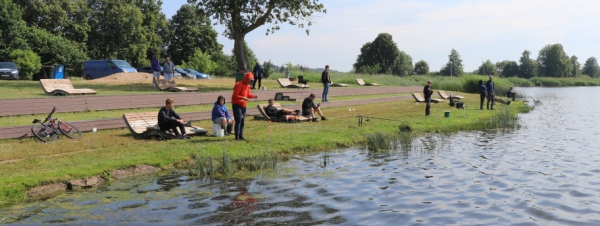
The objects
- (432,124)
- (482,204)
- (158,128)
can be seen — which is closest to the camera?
(482,204)

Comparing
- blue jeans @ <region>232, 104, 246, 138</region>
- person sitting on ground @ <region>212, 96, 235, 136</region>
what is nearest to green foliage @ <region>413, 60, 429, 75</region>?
person sitting on ground @ <region>212, 96, 235, 136</region>

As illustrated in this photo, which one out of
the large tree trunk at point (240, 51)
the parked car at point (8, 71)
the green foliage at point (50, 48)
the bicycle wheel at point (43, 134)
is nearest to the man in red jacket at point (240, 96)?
the bicycle wheel at point (43, 134)

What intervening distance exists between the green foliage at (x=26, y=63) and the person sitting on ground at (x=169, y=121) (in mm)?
30661

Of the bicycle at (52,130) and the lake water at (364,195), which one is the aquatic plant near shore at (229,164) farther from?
the bicycle at (52,130)

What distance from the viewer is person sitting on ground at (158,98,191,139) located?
55.6 feet

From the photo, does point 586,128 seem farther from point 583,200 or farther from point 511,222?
point 511,222

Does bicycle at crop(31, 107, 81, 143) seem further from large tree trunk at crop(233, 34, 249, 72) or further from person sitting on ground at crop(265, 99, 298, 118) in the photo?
large tree trunk at crop(233, 34, 249, 72)

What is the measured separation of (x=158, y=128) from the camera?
56.9 ft

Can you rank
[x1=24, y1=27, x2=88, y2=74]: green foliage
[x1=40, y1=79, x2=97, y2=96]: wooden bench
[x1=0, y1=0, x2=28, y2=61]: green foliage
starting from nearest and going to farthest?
[x1=40, y1=79, x2=97, y2=96]: wooden bench → [x1=0, y1=0, x2=28, y2=61]: green foliage → [x1=24, y1=27, x2=88, y2=74]: green foliage

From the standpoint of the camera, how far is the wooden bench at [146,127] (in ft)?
56.1

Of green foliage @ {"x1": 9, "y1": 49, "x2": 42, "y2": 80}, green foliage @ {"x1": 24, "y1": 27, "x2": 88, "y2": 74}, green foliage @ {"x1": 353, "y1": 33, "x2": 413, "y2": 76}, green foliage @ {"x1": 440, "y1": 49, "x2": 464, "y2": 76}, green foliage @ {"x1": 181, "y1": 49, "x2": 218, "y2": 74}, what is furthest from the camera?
→ green foliage @ {"x1": 440, "y1": 49, "x2": 464, "y2": 76}

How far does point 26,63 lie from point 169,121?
104 feet

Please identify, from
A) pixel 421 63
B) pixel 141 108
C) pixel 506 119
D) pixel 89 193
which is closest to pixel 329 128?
pixel 141 108

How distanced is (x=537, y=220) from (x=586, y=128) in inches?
764
